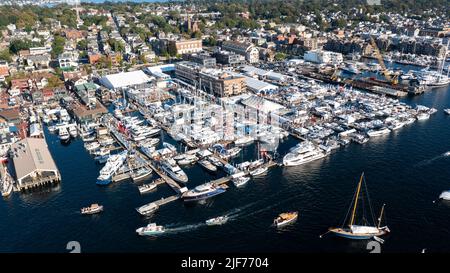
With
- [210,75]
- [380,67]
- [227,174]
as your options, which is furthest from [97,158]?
[380,67]

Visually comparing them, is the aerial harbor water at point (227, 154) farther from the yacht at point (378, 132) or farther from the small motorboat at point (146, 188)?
the yacht at point (378, 132)

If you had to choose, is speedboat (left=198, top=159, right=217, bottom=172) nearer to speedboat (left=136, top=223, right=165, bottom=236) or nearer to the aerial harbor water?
the aerial harbor water

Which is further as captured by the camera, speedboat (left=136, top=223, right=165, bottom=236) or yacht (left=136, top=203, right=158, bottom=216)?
yacht (left=136, top=203, right=158, bottom=216)

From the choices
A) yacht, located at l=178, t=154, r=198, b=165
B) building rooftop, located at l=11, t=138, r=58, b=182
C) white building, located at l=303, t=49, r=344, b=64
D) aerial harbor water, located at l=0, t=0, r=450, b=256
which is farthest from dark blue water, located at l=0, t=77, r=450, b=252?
white building, located at l=303, t=49, r=344, b=64

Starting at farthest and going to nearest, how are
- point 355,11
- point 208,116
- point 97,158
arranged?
point 355,11 < point 208,116 < point 97,158

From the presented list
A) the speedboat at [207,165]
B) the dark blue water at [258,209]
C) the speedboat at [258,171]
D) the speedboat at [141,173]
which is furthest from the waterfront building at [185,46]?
the speedboat at [258,171]
